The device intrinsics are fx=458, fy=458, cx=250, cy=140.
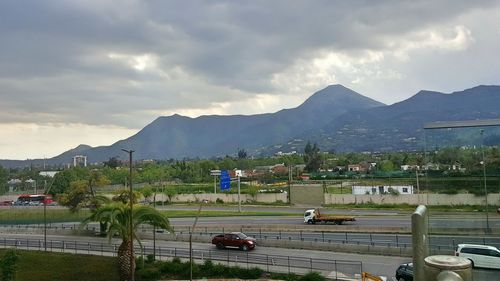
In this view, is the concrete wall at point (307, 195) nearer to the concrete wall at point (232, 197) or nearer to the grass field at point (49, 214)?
the concrete wall at point (232, 197)

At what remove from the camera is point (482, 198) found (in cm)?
988

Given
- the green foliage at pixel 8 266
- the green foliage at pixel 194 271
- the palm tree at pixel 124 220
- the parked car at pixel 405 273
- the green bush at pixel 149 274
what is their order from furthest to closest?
the green bush at pixel 149 274, the palm tree at pixel 124 220, the green foliage at pixel 194 271, the green foliage at pixel 8 266, the parked car at pixel 405 273

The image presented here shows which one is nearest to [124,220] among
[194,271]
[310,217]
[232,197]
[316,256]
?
[194,271]

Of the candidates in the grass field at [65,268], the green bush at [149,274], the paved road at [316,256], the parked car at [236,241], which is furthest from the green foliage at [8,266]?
the parked car at [236,241]

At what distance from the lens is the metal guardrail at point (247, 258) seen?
30.4 meters

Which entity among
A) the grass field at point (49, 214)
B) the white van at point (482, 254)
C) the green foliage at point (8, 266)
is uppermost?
the white van at point (482, 254)

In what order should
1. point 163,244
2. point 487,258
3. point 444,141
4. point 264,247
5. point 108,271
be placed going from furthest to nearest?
point 163,244 → point 264,247 → point 108,271 → point 487,258 → point 444,141

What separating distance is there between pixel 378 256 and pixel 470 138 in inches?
1054

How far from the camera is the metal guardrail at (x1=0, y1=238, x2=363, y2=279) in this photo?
30.4 meters

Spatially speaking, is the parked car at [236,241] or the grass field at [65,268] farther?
the parked car at [236,241]

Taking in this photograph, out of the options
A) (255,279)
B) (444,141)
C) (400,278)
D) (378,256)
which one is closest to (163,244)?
(255,279)

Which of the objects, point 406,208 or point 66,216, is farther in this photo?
point 66,216

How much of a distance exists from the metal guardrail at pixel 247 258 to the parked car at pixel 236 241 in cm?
57

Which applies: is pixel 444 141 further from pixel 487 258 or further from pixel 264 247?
pixel 264 247
